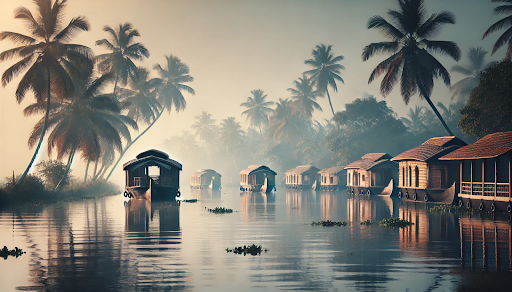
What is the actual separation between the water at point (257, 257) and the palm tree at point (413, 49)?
82.0ft

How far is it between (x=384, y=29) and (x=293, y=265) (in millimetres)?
38167

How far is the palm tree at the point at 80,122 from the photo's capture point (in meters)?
41.4

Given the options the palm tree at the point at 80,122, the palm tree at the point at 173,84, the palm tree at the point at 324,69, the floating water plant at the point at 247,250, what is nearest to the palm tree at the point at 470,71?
the palm tree at the point at 324,69

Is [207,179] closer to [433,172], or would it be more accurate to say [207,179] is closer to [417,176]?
[417,176]

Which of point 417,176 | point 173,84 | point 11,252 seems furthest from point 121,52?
point 11,252

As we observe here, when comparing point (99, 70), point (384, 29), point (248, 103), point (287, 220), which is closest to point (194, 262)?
point (287, 220)

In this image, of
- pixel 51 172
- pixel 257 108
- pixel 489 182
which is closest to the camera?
pixel 489 182

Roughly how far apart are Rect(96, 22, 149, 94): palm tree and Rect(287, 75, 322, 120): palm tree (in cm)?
4218

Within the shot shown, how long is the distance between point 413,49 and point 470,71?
3939cm

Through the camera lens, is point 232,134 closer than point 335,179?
No

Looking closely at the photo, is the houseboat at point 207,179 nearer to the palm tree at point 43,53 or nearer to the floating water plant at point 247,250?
the palm tree at point 43,53

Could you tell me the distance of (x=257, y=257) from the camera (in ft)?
44.9

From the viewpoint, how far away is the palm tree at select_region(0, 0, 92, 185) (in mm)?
36875

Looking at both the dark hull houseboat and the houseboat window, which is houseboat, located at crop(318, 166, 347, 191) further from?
the dark hull houseboat
